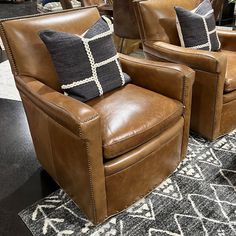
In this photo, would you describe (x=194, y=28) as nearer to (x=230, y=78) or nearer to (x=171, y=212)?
(x=230, y=78)

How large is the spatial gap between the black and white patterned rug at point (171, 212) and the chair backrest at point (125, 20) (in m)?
1.85

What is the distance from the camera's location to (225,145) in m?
2.03

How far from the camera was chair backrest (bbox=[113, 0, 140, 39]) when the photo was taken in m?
3.06

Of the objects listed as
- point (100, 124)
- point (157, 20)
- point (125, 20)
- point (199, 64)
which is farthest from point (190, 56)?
point (125, 20)

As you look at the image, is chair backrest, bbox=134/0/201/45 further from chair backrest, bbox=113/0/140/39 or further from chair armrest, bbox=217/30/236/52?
chair backrest, bbox=113/0/140/39

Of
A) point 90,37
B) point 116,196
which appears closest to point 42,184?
point 116,196

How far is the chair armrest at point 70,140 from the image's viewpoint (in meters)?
1.20

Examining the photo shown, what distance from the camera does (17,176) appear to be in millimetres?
1842

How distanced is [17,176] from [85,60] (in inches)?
34.4

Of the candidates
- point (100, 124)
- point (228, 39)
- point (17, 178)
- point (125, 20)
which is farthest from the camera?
point (125, 20)

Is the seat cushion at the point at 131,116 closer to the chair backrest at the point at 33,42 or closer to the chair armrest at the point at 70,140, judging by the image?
the chair armrest at the point at 70,140

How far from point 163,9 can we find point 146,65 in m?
0.63

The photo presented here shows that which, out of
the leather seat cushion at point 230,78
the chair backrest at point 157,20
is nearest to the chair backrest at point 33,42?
the chair backrest at point 157,20

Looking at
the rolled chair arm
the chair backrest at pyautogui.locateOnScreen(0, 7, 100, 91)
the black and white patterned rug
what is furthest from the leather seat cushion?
the chair backrest at pyautogui.locateOnScreen(0, 7, 100, 91)
